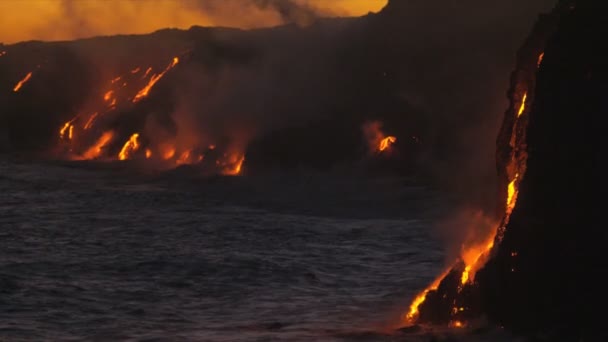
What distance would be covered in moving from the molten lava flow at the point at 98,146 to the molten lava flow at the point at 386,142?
1964cm

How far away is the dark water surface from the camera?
1753 cm

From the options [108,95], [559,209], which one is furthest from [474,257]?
[108,95]

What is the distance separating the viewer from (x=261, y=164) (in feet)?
165

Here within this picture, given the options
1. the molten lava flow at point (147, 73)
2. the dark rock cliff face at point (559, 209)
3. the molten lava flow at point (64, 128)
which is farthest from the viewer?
the molten lava flow at point (64, 128)

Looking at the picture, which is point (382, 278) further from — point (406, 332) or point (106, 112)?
point (106, 112)

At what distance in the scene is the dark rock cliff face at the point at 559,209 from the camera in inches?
553

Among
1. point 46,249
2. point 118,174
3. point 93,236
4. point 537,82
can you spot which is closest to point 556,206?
point 537,82

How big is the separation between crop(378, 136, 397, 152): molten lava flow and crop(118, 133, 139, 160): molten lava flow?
55.0 ft

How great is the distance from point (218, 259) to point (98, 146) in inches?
1605

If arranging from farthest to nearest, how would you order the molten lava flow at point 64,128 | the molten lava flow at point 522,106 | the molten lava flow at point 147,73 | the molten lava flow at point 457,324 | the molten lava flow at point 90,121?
the molten lava flow at point 64,128, the molten lava flow at point 147,73, the molten lava flow at point 90,121, the molten lava flow at point 522,106, the molten lava flow at point 457,324

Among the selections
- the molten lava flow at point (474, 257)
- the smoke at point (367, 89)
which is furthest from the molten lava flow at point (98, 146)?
the molten lava flow at point (474, 257)

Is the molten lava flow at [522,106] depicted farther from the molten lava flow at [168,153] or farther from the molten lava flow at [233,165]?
the molten lava flow at [168,153]

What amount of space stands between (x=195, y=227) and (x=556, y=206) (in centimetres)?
1885

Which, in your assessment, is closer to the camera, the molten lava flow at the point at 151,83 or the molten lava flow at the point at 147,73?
the molten lava flow at the point at 151,83
